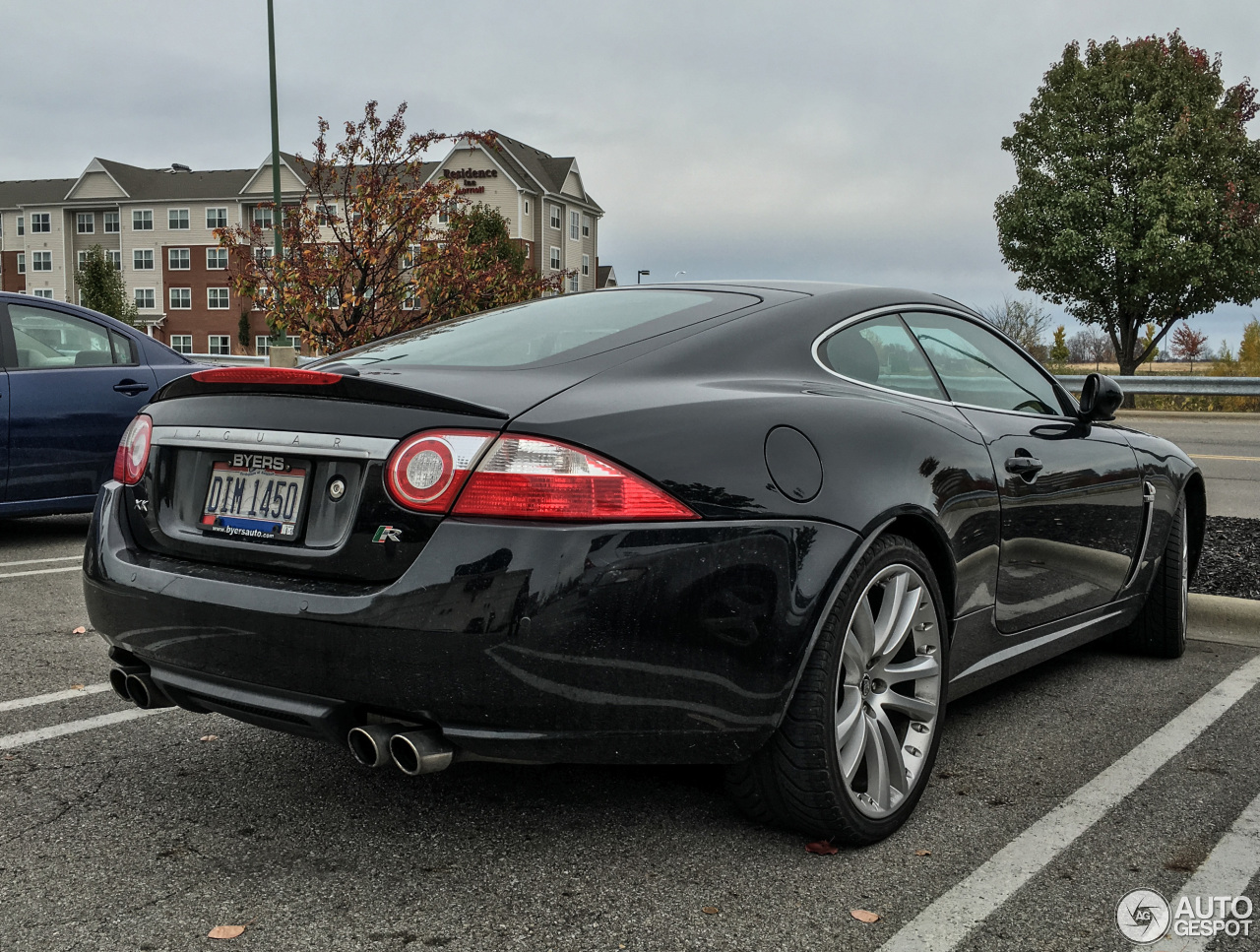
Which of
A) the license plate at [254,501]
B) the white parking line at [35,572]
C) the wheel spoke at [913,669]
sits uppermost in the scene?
the license plate at [254,501]

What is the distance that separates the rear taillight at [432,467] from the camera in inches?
99.5

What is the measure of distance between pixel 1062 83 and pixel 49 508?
122 ft

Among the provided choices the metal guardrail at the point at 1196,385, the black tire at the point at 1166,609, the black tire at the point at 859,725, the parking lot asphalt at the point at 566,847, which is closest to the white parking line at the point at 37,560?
the parking lot asphalt at the point at 566,847

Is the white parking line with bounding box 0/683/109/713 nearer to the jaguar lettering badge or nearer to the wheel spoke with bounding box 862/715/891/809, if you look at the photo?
the jaguar lettering badge

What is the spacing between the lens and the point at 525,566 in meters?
2.45

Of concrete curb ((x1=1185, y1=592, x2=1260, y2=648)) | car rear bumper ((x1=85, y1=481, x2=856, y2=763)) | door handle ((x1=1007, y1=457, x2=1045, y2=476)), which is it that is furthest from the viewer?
concrete curb ((x1=1185, y1=592, x2=1260, y2=648))

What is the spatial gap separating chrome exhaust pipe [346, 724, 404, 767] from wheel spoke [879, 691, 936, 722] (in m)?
1.24

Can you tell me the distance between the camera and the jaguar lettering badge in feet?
9.02

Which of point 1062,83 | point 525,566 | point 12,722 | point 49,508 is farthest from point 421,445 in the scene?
point 1062,83

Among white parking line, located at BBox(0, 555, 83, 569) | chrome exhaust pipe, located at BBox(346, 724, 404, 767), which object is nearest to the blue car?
white parking line, located at BBox(0, 555, 83, 569)

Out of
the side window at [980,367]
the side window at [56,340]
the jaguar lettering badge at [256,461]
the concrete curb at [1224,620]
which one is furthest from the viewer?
the side window at [56,340]

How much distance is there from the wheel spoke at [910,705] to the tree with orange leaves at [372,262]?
→ 1076 centimetres

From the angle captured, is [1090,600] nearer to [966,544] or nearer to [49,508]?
[966,544]

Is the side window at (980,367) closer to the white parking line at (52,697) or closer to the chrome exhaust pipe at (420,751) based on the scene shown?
the chrome exhaust pipe at (420,751)
